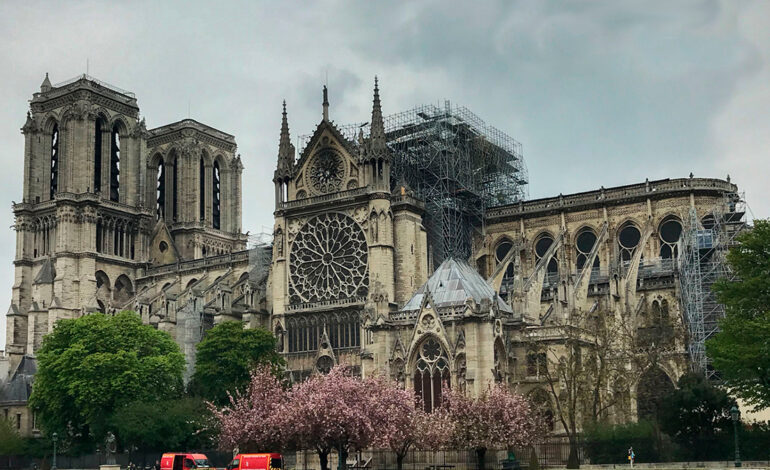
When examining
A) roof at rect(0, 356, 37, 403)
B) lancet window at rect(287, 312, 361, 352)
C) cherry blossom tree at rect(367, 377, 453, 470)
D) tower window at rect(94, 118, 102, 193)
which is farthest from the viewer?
tower window at rect(94, 118, 102, 193)

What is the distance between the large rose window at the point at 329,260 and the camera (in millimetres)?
67000

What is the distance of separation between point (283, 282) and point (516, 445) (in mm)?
27393

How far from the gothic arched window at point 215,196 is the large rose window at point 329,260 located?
30340mm

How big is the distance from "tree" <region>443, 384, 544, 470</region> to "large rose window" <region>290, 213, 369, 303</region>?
2095 centimetres

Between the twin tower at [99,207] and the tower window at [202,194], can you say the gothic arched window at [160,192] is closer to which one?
the twin tower at [99,207]

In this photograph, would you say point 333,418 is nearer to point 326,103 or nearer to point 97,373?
point 97,373

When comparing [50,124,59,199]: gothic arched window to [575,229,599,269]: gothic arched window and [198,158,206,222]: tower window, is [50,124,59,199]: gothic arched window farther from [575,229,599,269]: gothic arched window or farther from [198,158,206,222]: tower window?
[575,229,599,269]: gothic arched window

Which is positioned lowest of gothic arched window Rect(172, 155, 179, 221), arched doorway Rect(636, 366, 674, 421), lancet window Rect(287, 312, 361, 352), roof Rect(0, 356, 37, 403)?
arched doorway Rect(636, 366, 674, 421)

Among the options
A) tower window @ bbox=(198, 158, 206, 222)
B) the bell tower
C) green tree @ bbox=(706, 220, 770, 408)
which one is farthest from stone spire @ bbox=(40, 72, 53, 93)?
green tree @ bbox=(706, 220, 770, 408)

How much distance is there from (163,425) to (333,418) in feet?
54.0

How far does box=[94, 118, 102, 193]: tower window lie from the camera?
3514 inches

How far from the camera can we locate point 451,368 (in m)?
48.9

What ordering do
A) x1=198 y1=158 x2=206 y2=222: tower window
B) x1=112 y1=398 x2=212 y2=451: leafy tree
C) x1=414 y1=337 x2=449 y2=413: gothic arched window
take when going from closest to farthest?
1. x1=414 y1=337 x2=449 y2=413: gothic arched window
2. x1=112 y1=398 x2=212 y2=451: leafy tree
3. x1=198 y1=158 x2=206 y2=222: tower window

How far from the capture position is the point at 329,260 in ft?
224
